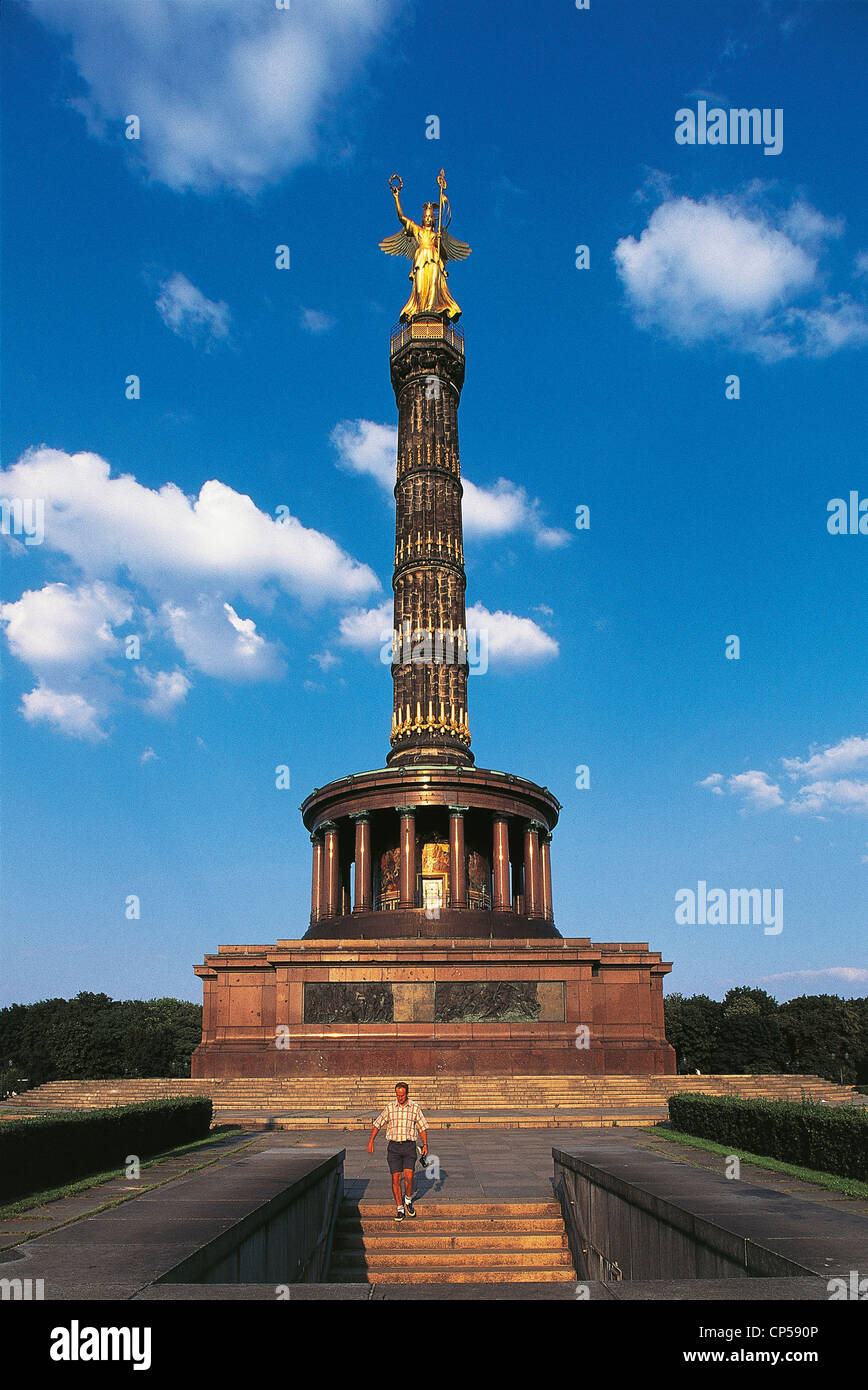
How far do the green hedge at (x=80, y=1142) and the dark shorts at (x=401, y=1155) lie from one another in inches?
117

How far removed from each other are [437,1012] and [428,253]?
3310 centimetres

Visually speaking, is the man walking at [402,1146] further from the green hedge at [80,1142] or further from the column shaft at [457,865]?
the column shaft at [457,865]

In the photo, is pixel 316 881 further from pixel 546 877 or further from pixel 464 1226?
pixel 464 1226

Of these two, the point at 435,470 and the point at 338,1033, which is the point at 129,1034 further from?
the point at 435,470

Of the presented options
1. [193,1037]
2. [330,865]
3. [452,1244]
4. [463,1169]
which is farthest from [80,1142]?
[193,1037]

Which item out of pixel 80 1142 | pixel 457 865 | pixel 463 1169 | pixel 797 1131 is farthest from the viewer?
pixel 457 865

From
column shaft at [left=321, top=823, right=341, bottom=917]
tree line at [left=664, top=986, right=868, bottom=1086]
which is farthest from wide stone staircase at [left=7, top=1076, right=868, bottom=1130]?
tree line at [left=664, top=986, right=868, bottom=1086]

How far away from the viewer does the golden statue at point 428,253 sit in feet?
141

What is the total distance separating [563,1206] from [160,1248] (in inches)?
213

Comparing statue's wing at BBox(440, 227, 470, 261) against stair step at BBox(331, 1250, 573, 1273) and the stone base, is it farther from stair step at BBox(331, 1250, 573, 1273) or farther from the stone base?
stair step at BBox(331, 1250, 573, 1273)

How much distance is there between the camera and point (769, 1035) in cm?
4059

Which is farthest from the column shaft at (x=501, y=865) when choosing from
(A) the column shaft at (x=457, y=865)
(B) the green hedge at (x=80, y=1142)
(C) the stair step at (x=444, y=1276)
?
(C) the stair step at (x=444, y=1276)
